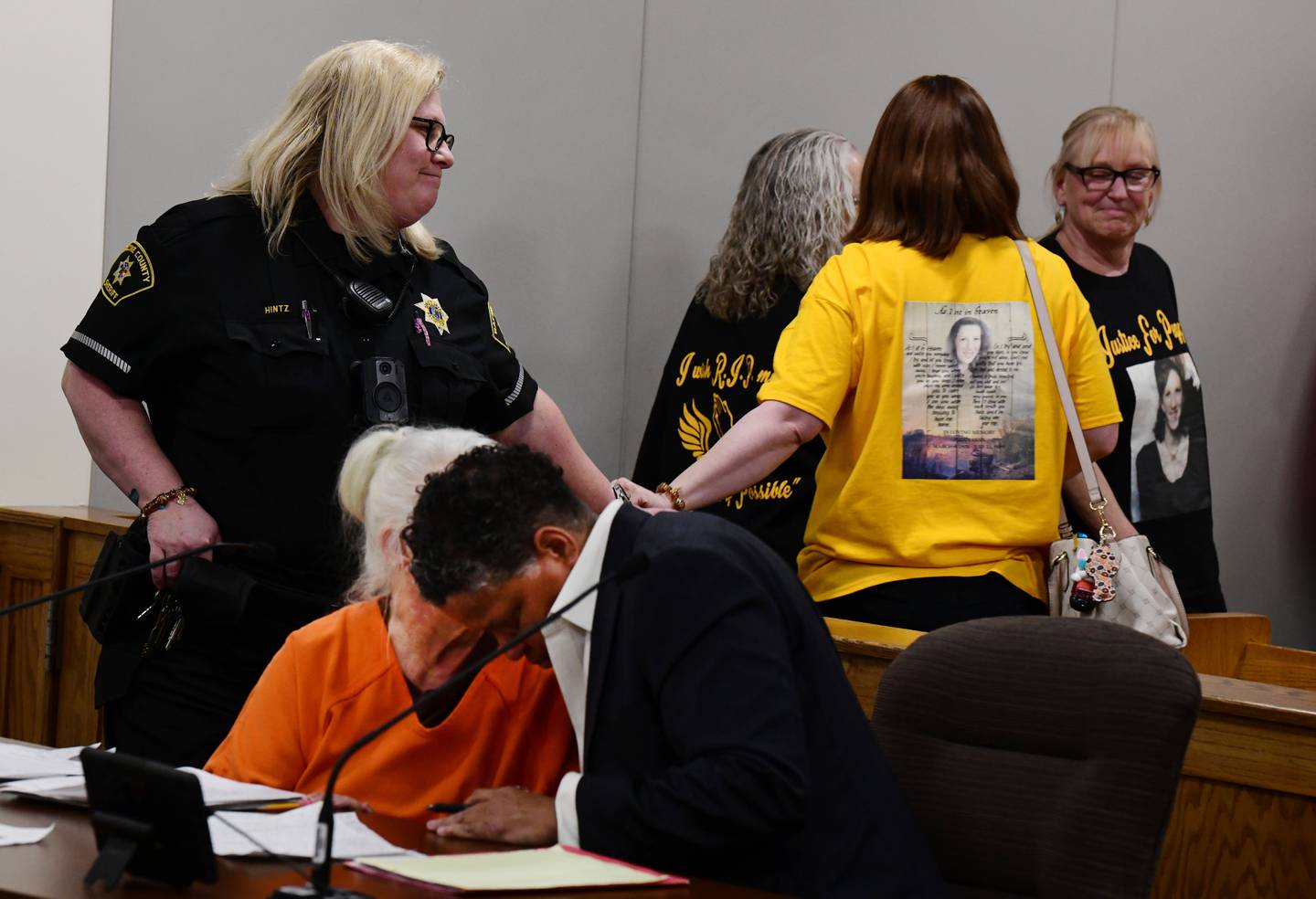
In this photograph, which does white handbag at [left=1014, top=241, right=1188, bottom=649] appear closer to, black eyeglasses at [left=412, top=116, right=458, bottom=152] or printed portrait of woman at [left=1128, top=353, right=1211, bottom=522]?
printed portrait of woman at [left=1128, top=353, right=1211, bottom=522]

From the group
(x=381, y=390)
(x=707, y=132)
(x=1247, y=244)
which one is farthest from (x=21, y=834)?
(x=1247, y=244)

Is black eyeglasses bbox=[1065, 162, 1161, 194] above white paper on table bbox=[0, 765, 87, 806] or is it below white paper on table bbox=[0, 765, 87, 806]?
above

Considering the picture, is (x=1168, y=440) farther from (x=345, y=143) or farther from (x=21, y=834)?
(x=21, y=834)

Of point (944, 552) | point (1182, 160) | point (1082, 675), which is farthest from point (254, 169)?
point (1182, 160)

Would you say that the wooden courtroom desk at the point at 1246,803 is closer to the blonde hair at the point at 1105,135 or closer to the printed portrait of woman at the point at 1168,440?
the printed portrait of woman at the point at 1168,440

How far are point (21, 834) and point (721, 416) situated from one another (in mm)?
2232

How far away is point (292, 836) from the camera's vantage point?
65.2 inches

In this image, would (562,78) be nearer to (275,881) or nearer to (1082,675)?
(1082,675)

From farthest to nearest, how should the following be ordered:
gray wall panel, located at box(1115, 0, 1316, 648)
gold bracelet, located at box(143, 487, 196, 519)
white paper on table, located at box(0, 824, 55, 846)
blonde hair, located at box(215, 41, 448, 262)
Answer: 1. gray wall panel, located at box(1115, 0, 1316, 648)
2. blonde hair, located at box(215, 41, 448, 262)
3. gold bracelet, located at box(143, 487, 196, 519)
4. white paper on table, located at box(0, 824, 55, 846)

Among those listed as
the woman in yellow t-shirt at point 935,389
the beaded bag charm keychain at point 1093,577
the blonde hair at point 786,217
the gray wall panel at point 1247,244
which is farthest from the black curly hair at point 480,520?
the gray wall panel at point 1247,244

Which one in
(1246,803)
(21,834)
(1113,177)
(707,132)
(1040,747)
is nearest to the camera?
(21,834)

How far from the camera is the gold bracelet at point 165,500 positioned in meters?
2.45

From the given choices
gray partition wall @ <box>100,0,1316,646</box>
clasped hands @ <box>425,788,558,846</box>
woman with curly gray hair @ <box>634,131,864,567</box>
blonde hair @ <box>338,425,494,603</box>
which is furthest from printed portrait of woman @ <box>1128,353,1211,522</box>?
clasped hands @ <box>425,788,558,846</box>

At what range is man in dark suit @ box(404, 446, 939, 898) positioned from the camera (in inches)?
63.9
